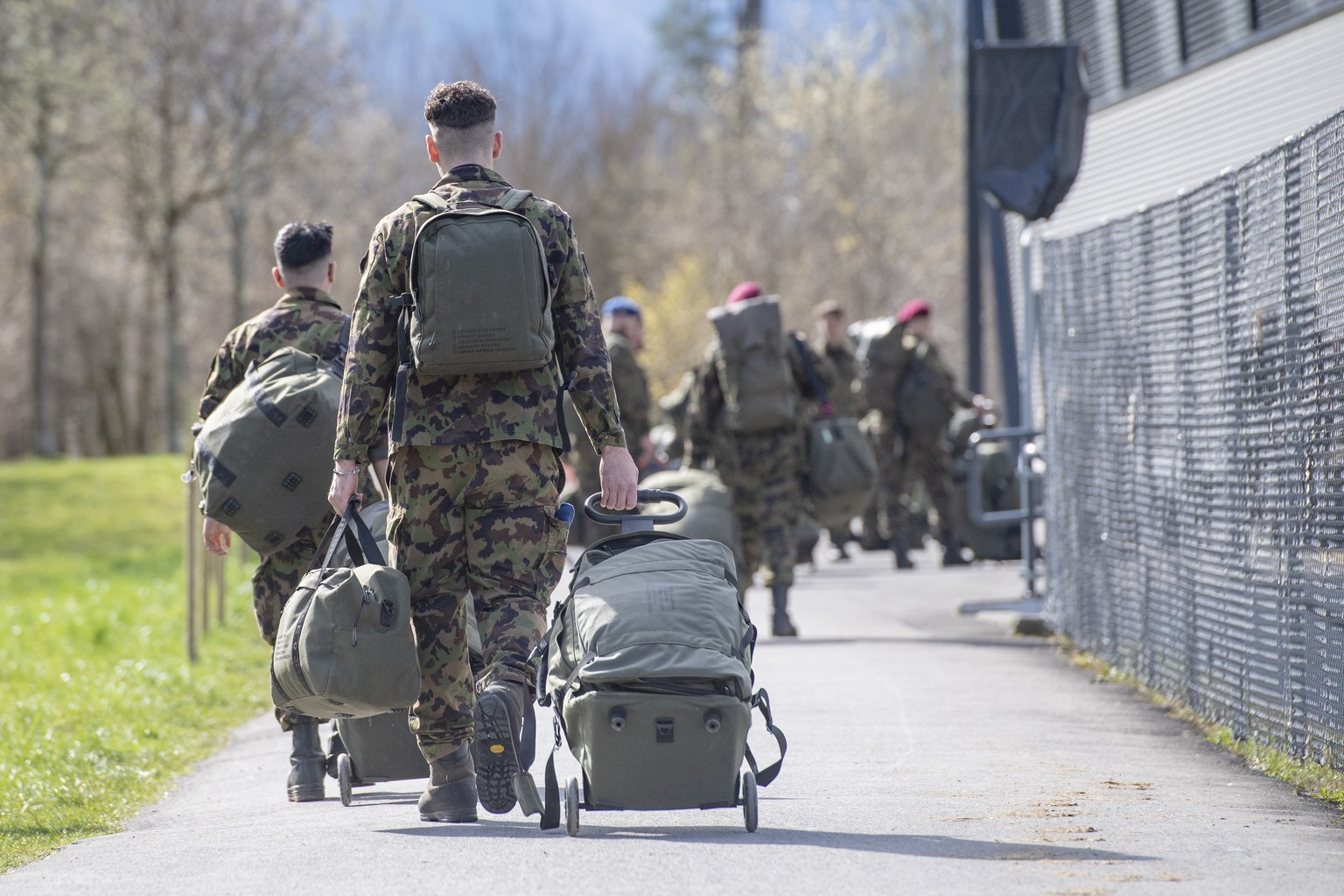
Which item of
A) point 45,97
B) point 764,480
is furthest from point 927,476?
point 45,97

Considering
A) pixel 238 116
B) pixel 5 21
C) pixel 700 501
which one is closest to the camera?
pixel 700 501

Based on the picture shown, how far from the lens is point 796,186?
140 ft

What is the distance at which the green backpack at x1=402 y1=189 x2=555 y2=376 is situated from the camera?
5277mm

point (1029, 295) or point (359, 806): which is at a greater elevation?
point (1029, 295)

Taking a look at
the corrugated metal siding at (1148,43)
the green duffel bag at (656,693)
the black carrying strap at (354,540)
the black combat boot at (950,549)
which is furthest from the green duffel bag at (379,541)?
the corrugated metal siding at (1148,43)

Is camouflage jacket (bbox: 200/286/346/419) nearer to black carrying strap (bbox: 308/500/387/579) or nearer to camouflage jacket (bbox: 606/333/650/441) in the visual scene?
black carrying strap (bbox: 308/500/387/579)

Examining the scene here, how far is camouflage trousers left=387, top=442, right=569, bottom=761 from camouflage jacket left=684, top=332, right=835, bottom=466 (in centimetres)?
579

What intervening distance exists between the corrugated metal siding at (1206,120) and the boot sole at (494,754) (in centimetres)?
947

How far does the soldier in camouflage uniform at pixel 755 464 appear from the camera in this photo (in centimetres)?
1130

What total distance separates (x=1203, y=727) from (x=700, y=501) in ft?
11.6

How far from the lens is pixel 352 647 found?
523 cm

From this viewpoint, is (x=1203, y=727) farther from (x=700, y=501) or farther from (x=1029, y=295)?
(x=1029, y=295)

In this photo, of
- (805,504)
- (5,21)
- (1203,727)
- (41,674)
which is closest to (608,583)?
(1203,727)

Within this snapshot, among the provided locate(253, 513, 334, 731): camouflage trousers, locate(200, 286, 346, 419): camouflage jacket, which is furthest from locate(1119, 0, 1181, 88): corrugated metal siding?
locate(253, 513, 334, 731): camouflage trousers
